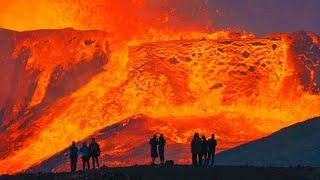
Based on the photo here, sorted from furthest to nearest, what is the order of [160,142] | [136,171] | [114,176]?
[160,142]
[136,171]
[114,176]

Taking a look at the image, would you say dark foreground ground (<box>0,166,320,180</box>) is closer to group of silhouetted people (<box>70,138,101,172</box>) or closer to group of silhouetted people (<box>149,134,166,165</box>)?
group of silhouetted people (<box>70,138,101,172</box>)

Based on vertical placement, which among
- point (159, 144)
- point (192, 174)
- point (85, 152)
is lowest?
point (192, 174)

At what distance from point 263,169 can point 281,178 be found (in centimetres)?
482

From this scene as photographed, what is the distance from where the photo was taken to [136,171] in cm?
9962

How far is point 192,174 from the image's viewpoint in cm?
9788

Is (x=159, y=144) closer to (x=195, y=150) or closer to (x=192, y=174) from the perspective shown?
(x=195, y=150)

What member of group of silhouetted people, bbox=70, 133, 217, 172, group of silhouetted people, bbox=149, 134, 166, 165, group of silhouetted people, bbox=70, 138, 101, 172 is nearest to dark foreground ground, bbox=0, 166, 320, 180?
group of silhouetted people, bbox=70, 133, 217, 172

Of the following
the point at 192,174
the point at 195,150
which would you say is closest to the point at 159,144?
the point at 195,150

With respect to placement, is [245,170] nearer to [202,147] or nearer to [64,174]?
[202,147]

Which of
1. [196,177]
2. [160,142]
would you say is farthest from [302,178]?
[160,142]

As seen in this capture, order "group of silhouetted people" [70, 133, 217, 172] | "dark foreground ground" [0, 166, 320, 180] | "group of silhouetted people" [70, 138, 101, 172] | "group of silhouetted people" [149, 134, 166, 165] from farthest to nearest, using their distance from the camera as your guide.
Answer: "group of silhouetted people" [149, 134, 166, 165] → "group of silhouetted people" [70, 138, 101, 172] → "group of silhouetted people" [70, 133, 217, 172] → "dark foreground ground" [0, 166, 320, 180]

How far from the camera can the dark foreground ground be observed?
95750 mm

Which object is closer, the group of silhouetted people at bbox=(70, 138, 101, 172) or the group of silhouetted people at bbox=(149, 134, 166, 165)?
the group of silhouetted people at bbox=(70, 138, 101, 172)

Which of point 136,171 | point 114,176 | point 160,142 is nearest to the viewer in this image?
point 114,176
